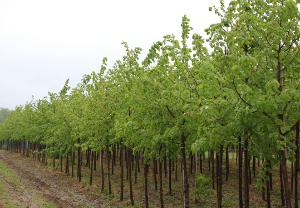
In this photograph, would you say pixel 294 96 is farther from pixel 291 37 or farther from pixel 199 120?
pixel 199 120

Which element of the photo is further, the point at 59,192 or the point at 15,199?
the point at 59,192

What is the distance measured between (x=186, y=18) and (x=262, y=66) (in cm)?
671

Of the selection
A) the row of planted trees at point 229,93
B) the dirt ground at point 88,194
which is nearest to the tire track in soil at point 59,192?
the dirt ground at point 88,194

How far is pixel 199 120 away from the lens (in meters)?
15.5

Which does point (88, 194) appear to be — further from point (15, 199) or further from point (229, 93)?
point (229, 93)

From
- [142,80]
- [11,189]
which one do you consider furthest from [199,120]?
[11,189]

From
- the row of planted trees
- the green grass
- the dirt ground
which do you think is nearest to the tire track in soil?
the dirt ground

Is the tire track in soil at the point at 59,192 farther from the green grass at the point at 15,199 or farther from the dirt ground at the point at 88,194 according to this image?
the green grass at the point at 15,199

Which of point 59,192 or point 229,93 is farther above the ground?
point 229,93

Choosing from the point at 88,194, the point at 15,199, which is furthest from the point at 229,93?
the point at 88,194

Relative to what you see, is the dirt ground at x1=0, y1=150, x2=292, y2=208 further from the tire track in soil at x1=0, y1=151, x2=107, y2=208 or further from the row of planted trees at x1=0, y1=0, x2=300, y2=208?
the row of planted trees at x1=0, y1=0, x2=300, y2=208

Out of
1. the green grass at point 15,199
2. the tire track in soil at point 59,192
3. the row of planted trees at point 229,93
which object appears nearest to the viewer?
the row of planted trees at point 229,93

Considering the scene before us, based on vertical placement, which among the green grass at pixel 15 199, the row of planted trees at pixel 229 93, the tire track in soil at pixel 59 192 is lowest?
the tire track in soil at pixel 59 192

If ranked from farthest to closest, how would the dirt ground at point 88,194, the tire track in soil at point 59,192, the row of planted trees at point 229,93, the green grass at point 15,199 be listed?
the tire track in soil at point 59,192, the dirt ground at point 88,194, the green grass at point 15,199, the row of planted trees at point 229,93
